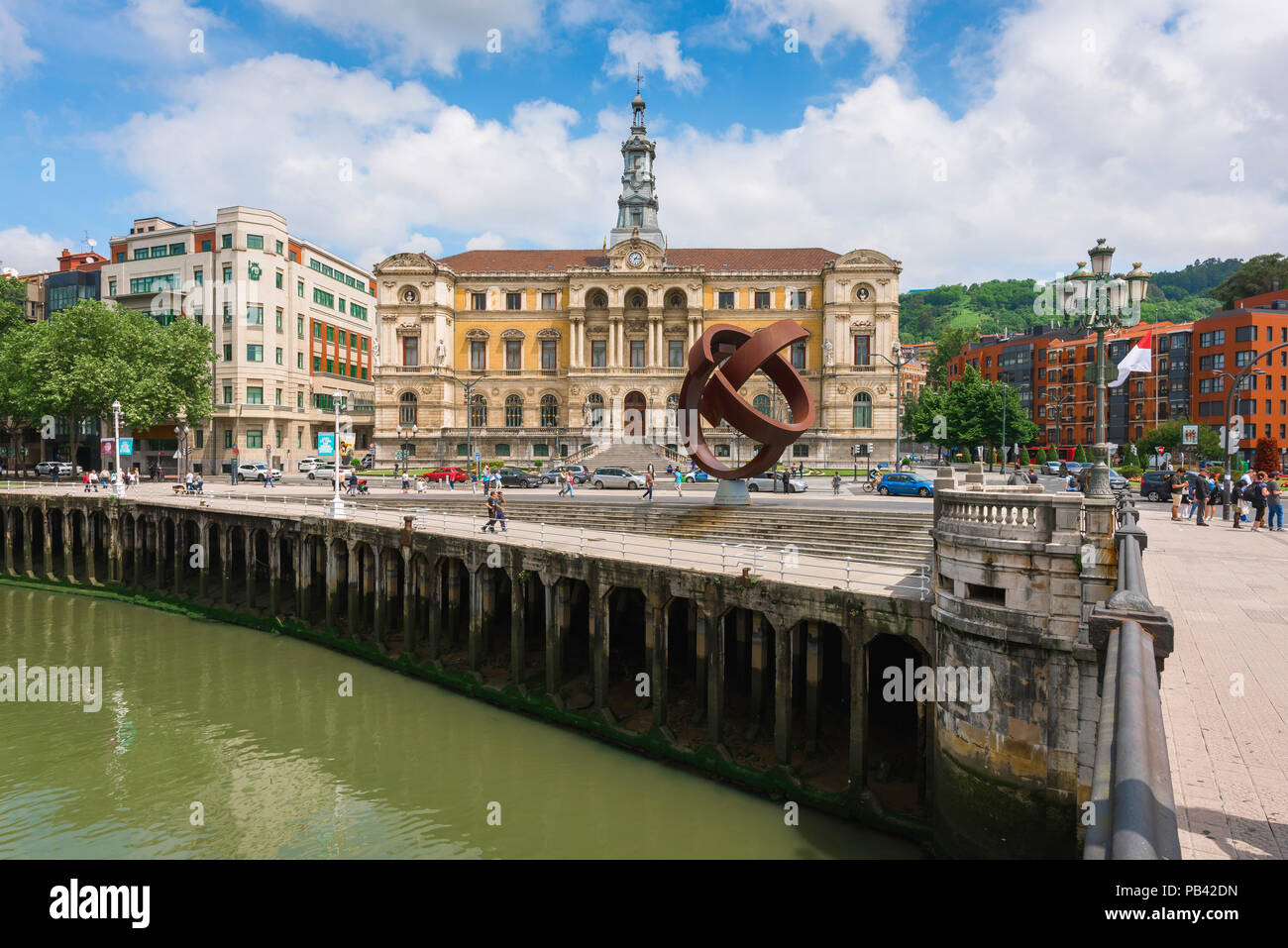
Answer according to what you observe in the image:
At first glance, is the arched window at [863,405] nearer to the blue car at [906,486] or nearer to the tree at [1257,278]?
the blue car at [906,486]

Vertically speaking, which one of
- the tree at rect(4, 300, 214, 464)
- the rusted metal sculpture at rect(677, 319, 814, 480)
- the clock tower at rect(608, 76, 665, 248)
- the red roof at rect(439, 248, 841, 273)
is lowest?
the rusted metal sculpture at rect(677, 319, 814, 480)

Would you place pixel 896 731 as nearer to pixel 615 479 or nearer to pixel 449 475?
pixel 615 479

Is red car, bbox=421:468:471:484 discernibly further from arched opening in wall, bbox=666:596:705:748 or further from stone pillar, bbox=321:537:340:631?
arched opening in wall, bbox=666:596:705:748

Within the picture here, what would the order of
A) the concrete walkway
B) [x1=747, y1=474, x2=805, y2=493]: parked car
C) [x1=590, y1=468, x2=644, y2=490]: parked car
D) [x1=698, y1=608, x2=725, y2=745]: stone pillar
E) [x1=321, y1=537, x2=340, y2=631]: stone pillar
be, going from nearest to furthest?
the concrete walkway
[x1=698, y1=608, x2=725, y2=745]: stone pillar
[x1=321, y1=537, x2=340, y2=631]: stone pillar
[x1=747, y1=474, x2=805, y2=493]: parked car
[x1=590, y1=468, x2=644, y2=490]: parked car

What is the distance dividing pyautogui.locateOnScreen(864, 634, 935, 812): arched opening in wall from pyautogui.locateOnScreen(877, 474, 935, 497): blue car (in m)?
23.1

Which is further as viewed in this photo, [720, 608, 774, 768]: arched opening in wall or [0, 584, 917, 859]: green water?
[720, 608, 774, 768]: arched opening in wall

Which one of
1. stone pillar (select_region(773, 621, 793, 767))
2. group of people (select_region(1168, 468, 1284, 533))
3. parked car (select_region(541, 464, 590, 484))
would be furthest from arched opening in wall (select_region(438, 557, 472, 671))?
group of people (select_region(1168, 468, 1284, 533))

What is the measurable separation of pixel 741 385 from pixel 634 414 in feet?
183

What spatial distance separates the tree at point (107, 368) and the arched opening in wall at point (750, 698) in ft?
193

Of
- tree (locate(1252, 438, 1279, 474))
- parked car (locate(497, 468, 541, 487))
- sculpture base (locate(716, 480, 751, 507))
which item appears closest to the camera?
sculpture base (locate(716, 480, 751, 507))

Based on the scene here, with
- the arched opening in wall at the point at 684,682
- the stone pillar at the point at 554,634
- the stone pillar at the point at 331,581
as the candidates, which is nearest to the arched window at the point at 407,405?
the stone pillar at the point at 331,581

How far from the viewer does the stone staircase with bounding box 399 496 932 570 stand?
2411 centimetres

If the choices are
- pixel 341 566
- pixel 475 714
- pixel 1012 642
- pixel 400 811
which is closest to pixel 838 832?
pixel 1012 642
